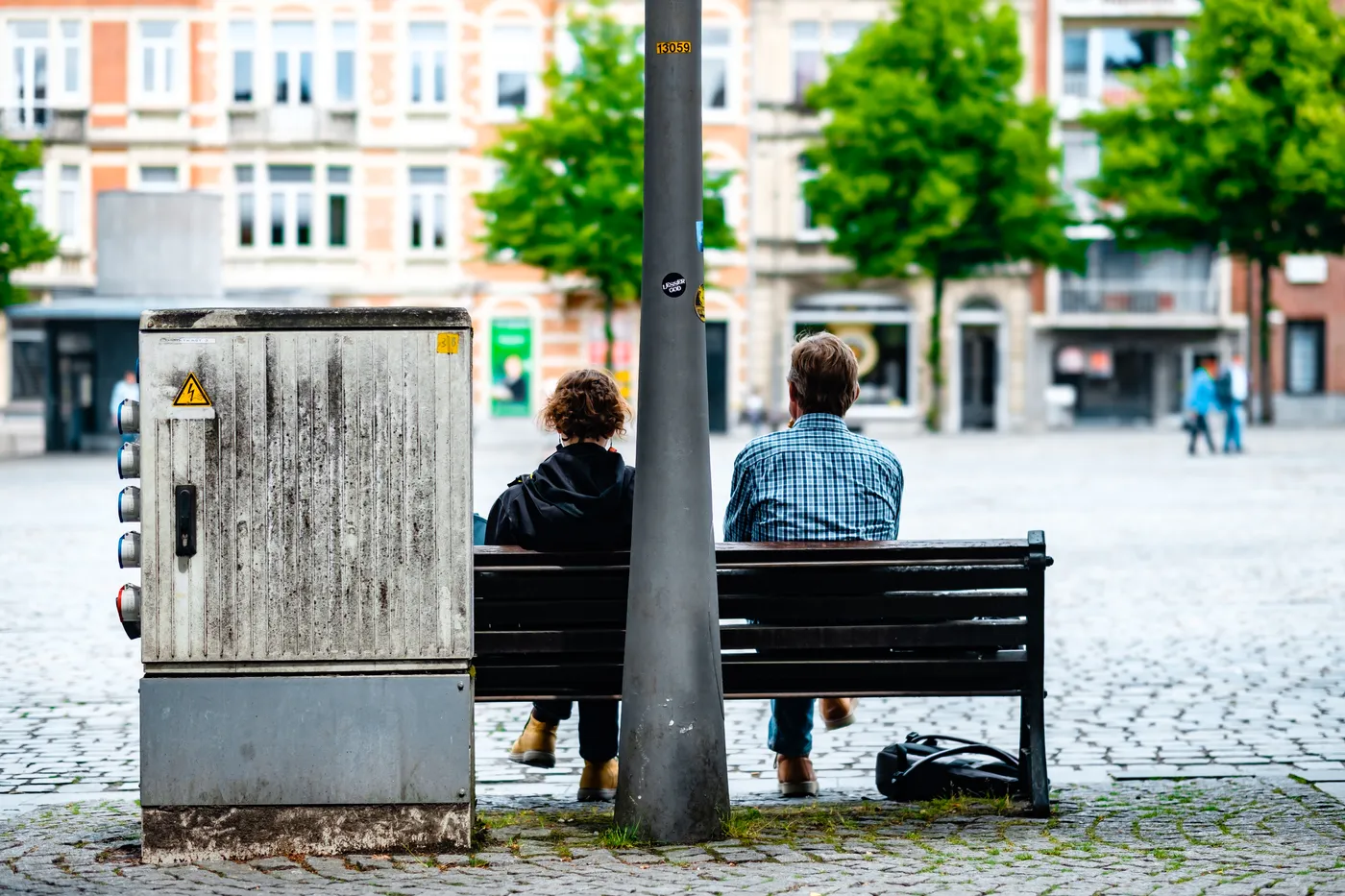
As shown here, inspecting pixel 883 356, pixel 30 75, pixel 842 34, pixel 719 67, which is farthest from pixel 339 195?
pixel 883 356

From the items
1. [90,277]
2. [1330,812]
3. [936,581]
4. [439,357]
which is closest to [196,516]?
[439,357]

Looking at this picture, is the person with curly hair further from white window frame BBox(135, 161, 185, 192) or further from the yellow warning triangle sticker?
white window frame BBox(135, 161, 185, 192)

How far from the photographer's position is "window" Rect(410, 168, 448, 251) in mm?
46719

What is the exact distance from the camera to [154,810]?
4.97m

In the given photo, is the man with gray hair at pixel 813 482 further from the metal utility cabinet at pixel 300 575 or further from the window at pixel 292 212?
the window at pixel 292 212

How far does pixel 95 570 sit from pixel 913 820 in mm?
9556

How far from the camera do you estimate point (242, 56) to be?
4672cm

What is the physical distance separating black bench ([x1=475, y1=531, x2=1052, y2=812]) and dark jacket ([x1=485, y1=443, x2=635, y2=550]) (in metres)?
0.24

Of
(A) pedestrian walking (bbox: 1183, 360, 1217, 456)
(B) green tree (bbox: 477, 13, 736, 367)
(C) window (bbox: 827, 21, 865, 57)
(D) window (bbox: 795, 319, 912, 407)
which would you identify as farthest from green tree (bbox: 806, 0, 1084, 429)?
(A) pedestrian walking (bbox: 1183, 360, 1217, 456)

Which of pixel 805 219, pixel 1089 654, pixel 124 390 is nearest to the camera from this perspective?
pixel 1089 654

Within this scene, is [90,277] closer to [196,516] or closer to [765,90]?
[765,90]

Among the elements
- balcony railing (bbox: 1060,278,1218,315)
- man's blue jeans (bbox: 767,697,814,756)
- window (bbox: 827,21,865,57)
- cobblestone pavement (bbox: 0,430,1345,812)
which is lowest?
cobblestone pavement (bbox: 0,430,1345,812)

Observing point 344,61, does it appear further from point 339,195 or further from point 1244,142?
point 1244,142

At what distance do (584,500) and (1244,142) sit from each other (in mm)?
39699
